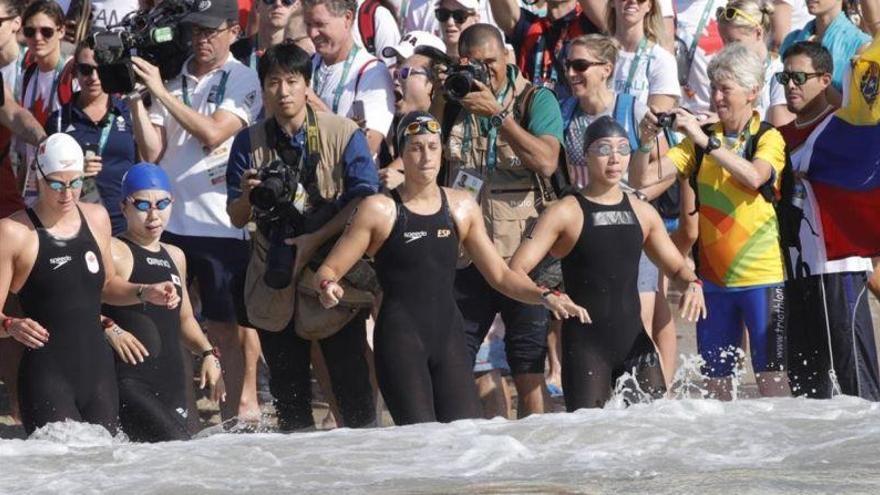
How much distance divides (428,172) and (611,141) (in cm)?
92

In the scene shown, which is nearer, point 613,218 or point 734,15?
point 613,218

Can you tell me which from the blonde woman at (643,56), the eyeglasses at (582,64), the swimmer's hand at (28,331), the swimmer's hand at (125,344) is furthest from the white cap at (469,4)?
the swimmer's hand at (28,331)

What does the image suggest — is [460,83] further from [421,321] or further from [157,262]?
[157,262]

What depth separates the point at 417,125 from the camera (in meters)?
10.3

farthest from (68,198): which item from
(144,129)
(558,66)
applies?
(558,66)

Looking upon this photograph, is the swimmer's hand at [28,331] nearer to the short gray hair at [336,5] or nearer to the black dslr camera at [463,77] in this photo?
the black dslr camera at [463,77]

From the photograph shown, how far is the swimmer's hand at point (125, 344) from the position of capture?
10.3m

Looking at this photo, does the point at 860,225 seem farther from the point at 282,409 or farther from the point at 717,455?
the point at 282,409

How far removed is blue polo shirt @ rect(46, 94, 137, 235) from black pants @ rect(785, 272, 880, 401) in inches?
139

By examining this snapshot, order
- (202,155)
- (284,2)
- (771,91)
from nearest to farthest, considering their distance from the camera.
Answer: (202,155) → (771,91) → (284,2)

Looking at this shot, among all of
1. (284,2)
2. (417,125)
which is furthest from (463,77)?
(284,2)

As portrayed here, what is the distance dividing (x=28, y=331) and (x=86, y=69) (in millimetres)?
2227

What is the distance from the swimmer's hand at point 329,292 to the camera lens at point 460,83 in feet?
4.13

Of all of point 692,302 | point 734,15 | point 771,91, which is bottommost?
point 692,302
